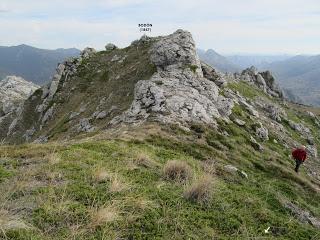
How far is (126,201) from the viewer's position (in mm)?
12016

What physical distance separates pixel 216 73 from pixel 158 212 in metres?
37.8

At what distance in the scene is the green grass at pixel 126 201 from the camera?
1073cm

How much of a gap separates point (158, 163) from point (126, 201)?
6.92m

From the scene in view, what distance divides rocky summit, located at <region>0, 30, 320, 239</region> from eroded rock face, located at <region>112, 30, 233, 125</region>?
0.15m

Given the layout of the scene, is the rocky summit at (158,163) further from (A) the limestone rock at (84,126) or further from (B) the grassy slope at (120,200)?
(A) the limestone rock at (84,126)

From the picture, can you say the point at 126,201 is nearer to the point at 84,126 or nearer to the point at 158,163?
the point at 158,163

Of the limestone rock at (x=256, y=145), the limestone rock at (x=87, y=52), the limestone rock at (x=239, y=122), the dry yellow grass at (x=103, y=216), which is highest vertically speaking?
the limestone rock at (x=87, y=52)

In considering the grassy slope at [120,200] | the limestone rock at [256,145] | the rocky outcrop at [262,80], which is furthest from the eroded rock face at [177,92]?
the rocky outcrop at [262,80]

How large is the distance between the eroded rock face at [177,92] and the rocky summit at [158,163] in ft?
0.48

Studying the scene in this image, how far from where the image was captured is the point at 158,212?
12.2 metres

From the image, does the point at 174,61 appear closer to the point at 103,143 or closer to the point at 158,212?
the point at 103,143

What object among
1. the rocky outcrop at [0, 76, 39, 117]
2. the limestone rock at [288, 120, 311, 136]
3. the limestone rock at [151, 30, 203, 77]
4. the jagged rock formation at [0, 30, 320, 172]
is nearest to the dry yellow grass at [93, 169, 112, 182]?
the jagged rock formation at [0, 30, 320, 172]

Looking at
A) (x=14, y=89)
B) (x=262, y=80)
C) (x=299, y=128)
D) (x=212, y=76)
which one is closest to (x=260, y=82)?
(x=262, y=80)

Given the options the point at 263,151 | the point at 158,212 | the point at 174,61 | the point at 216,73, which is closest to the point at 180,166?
the point at 158,212
